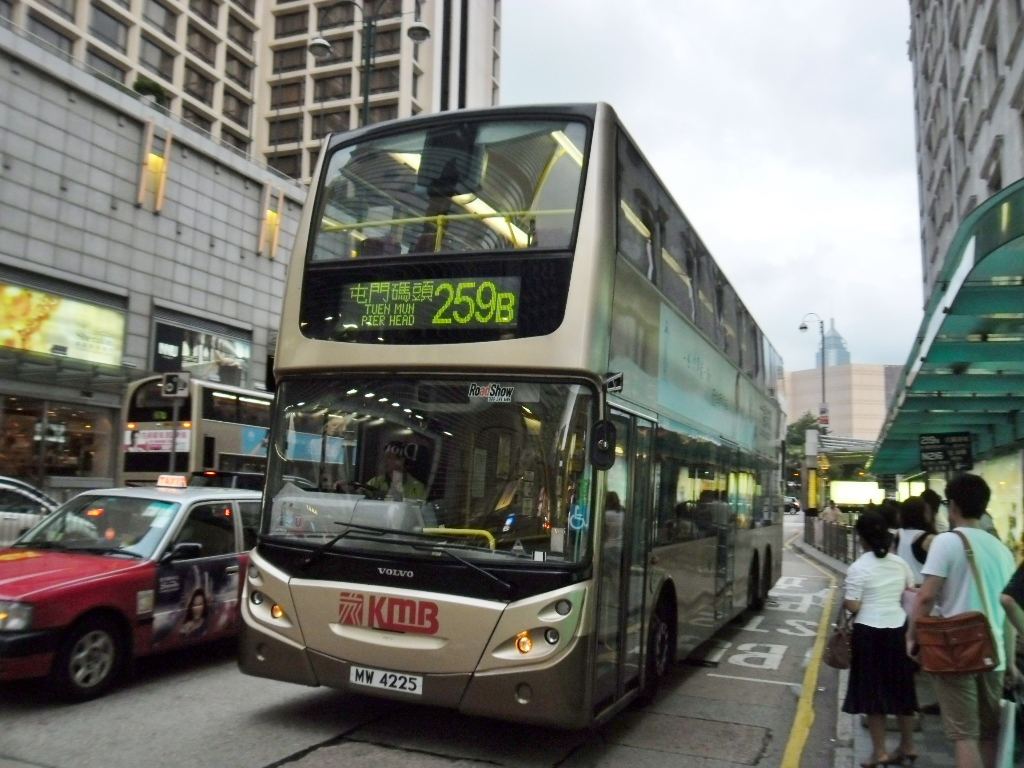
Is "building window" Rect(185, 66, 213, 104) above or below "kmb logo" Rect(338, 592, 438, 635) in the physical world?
above

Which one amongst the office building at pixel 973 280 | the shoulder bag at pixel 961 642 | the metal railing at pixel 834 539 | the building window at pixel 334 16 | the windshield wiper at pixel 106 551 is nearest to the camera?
the shoulder bag at pixel 961 642

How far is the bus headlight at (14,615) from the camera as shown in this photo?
6.17 m

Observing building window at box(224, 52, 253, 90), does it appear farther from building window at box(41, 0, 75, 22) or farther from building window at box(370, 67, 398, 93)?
building window at box(41, 0, 75, 22)

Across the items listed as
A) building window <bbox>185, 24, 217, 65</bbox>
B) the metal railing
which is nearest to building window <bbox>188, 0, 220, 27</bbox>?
building window <bbox>185, 24, 217, 65</bbox>

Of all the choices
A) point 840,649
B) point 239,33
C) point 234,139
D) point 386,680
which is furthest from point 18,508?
point 239,33

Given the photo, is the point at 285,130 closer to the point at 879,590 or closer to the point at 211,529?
the point at 211,529

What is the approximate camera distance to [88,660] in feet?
22.1

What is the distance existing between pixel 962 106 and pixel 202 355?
2599 centimetres

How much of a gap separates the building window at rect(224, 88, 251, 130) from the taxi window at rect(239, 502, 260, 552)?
4668 centimetres

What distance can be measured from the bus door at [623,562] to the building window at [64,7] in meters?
41.3

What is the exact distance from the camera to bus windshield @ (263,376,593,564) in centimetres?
574

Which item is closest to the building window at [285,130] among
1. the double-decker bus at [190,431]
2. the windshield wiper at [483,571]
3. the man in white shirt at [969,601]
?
the double-decker bus at [190,431]

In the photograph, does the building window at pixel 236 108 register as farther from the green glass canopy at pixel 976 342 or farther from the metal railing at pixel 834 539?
the green glass canopy at pixel 976 342

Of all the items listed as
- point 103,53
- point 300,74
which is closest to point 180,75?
point 103,53
